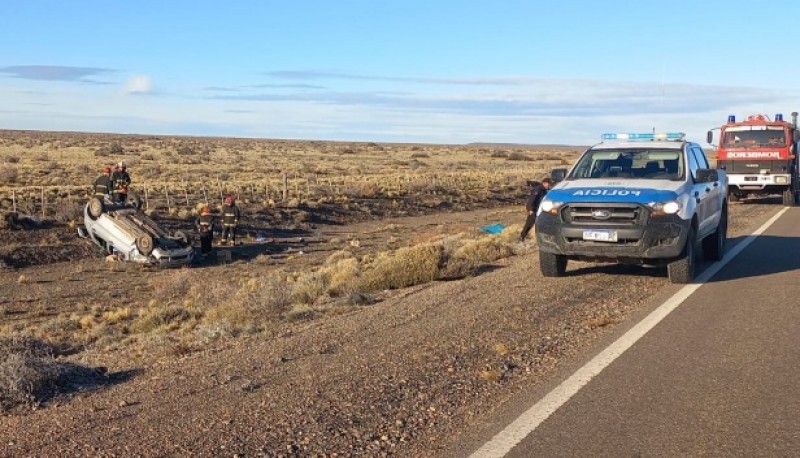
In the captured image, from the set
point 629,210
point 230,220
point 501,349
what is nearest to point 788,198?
point 230,220

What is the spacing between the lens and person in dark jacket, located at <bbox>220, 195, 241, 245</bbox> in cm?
2638

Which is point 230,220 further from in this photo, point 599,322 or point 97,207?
point 599,322

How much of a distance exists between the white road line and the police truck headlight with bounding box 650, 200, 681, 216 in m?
0.96

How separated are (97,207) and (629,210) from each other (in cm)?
1648

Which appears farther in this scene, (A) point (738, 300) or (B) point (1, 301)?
(B) point (1, 301)

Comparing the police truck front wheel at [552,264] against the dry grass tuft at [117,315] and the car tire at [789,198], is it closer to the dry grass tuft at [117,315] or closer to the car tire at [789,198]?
the dry grass tuft at [117,315]

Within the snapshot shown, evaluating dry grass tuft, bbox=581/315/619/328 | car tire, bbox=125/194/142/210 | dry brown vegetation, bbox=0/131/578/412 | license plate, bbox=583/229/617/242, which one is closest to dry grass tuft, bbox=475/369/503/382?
dry grass tuft, bbox=581/315/619/328

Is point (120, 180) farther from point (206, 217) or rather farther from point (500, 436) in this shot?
point (500, 436)

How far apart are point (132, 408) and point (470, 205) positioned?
36.8 m

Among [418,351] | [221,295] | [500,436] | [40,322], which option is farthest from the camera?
[221,295]

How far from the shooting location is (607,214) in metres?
10.7

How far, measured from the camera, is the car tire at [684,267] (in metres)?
10.9

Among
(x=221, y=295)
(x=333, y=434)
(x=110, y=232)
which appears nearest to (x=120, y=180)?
(x=110, y=232)

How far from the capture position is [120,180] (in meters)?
24.0
